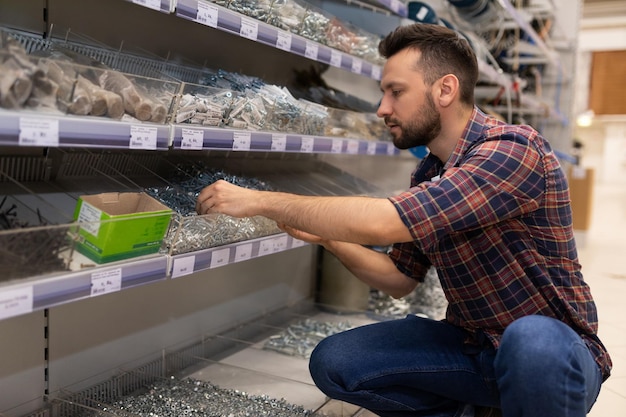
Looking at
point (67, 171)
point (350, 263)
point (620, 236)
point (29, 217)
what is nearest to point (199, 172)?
point (67, 171)

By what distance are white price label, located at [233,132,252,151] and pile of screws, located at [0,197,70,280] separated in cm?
72

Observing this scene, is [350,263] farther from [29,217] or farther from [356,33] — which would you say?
[356,33]

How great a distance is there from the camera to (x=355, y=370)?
1.93 meters

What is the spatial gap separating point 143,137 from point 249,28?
622mm

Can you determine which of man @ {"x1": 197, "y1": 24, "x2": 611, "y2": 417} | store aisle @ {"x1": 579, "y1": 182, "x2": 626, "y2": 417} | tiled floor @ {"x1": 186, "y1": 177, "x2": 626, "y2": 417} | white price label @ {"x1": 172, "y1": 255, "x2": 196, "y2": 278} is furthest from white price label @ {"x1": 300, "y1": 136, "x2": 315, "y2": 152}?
store aisle @ {"x1": 579, "y1": 182, "x2": 626, "y2": 417}

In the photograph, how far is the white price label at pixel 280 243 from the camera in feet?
7.41

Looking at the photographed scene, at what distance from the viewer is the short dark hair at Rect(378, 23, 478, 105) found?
1.91 m

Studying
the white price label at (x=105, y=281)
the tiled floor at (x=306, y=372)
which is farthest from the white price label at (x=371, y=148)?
the white price label at (x=105, y=281)

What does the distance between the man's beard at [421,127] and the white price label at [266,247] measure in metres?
0.57

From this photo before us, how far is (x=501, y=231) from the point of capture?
182cm

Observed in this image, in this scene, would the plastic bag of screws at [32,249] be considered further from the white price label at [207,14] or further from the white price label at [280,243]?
the white price label at [280,243]

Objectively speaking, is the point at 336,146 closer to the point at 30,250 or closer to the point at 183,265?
the point at 183,265

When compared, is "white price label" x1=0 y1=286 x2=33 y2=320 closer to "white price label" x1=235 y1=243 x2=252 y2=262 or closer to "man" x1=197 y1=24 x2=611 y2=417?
"man" x1=197 y1=24 x2=611 y2=417

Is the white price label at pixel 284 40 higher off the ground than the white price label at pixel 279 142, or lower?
higher
